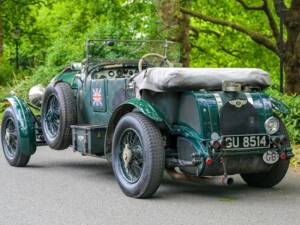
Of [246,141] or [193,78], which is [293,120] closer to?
[246,141]

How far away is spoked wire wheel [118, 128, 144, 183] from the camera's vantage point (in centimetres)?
753

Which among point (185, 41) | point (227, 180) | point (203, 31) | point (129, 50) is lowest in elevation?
point (227, 180)

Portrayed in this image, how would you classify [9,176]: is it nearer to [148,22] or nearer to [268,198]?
[268,198]

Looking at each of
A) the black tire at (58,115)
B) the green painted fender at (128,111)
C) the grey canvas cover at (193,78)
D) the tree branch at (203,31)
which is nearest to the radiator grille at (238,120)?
the grey canvas cover at (193,78)

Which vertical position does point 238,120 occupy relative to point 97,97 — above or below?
below

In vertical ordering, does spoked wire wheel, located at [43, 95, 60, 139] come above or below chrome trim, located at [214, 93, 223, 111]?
below

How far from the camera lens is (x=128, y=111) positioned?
25.9 ft

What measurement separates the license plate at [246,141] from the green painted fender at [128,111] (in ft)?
2.34

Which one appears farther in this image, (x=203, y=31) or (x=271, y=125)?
(x=203, y=31)

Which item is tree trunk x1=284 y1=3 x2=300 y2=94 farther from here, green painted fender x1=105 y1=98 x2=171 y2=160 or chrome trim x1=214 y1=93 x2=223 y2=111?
chrome trim x1=214 y1=93 x2=223 y2=111

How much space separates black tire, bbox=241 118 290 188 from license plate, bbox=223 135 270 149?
1.19ft

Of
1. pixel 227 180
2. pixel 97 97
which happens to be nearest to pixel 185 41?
pixel 97 97

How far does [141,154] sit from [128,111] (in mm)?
647

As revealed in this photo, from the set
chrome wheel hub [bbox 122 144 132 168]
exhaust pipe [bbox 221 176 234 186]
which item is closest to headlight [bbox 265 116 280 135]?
exhaust pipe [bbox 221 176 234 186]
